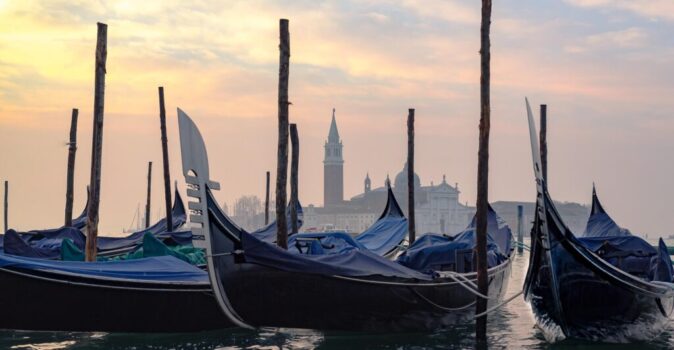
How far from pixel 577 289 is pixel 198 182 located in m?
4.33

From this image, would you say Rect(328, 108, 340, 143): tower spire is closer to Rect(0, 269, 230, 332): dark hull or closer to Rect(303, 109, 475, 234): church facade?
Rect(303, 109, 475, 234): church facade

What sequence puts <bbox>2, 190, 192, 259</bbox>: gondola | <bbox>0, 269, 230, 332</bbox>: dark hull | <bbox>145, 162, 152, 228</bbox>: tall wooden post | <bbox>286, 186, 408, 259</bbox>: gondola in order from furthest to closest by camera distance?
<bbox>145, 162, 152, 228</bbox>: tall wooden post
<bbox>2, 190, 192, 259</bbox>: gondola
<bbox>286, 186, 408, 259</bbox>: gondola
<bbox>0, 269, 230, 332</bbox>: dark hull

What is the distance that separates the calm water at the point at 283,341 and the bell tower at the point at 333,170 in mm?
123925

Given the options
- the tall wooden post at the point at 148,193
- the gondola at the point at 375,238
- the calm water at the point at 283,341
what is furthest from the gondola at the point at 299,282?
the tall wooden post at the point at 148,193

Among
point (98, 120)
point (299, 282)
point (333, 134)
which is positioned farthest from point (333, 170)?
point (299, 282)

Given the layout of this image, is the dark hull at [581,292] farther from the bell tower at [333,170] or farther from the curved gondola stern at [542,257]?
the bell tower at [333,170]

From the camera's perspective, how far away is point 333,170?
454 ft

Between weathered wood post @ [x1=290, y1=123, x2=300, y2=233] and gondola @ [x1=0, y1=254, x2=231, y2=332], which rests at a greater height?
weathered wood post @ [x1=290, y1=123, x2=300, y2=233]

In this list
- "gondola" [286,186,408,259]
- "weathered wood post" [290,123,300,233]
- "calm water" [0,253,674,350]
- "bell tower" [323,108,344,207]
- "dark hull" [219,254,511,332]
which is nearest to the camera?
"dark hull" [219,254,511,332]

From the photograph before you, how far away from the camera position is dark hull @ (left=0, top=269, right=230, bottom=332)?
10.0 meters

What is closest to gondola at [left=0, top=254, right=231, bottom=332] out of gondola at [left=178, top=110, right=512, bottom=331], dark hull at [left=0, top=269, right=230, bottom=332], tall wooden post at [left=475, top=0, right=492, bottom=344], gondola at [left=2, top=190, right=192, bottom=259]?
dark hull at [left=0, top=269, right=230, bottom=332]

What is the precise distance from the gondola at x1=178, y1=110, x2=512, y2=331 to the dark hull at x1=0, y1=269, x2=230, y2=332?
1.40 m

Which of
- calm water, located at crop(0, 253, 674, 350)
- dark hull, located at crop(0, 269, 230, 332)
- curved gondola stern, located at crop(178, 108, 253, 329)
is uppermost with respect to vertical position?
curved gondola stern, located at crop(178, 108, 253, 329)

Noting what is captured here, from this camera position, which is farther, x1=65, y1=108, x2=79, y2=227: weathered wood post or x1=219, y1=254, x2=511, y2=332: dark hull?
x1=65, y1=108, x2=79, y2=227: weathered wood post
